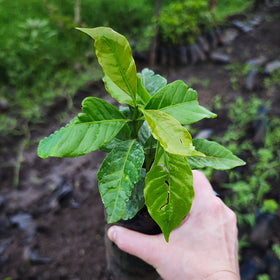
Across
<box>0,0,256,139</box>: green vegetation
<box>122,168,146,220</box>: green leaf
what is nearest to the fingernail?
<box>122,168,146,220</box>: green leaf

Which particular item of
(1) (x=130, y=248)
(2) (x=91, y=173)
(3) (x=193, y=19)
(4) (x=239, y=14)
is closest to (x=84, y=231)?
(2) (x=91, y=173)

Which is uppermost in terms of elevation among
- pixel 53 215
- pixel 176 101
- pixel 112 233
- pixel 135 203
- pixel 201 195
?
pixel 176 101

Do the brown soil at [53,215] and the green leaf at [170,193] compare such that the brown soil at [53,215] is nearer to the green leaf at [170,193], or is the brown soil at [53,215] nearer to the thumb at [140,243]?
the thumb at [140,243]

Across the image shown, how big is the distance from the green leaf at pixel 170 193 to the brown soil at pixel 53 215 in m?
1.49

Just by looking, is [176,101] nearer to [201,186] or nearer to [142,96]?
[142,96]

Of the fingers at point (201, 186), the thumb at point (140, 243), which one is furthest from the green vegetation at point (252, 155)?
the thumb at point (140, 243)

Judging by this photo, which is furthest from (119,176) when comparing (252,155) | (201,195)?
(252,155)

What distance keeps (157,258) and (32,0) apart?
5606mm

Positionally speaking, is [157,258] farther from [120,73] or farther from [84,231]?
[84,231]

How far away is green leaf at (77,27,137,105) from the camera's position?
2.26 ft

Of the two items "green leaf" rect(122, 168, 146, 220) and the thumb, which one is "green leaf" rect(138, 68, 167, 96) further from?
the thumb

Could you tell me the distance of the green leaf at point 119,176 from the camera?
747 millimetres

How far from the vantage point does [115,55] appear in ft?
2.36

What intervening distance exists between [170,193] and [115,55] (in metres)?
0.44
